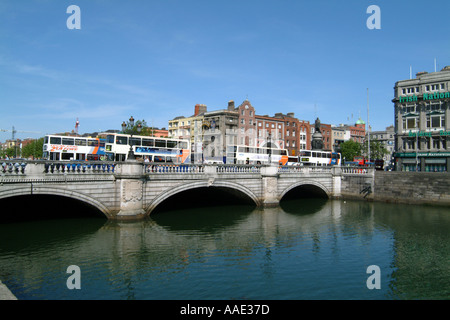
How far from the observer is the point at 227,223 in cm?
2675

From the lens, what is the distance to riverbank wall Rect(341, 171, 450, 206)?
3631 cm

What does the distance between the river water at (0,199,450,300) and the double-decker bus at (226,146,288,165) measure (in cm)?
1604

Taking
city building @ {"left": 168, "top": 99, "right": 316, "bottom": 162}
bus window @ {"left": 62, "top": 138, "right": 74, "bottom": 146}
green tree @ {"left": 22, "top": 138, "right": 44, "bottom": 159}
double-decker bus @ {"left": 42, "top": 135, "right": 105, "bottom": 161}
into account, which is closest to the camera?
double-decker bus @ {"left": 42, "top": 135, "right": 105, "bottom": 161}

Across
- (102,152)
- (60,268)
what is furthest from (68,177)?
(102,152)

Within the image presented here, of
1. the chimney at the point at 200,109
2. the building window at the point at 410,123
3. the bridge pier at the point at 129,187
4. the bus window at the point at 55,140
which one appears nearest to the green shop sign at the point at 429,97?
the building window at the point at 410,123

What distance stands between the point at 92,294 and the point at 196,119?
6836 centimetres

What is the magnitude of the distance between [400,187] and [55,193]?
122 feet

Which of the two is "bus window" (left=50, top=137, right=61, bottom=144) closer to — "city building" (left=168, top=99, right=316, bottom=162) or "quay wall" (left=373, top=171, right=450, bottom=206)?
"city building" (left=168, top=99, right=316, bottom=162)

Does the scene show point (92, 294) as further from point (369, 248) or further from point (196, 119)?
point (196, 119)

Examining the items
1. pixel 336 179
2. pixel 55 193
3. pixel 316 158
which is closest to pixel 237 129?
pixel 316 158

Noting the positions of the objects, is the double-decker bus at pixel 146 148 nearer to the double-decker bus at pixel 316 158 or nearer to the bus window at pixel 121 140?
the bus window at pixel 121 140

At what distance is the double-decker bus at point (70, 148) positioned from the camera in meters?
33.5

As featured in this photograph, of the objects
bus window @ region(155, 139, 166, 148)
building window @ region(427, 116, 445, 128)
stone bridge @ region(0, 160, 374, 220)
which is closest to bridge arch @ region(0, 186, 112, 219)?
stone bridge @ region(0, 160, 374, 220)
